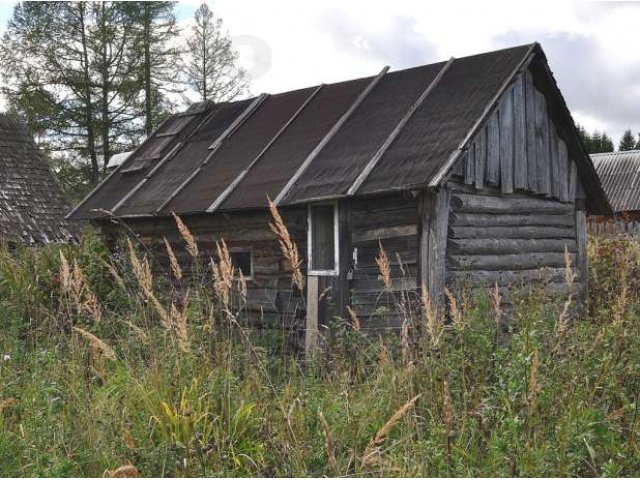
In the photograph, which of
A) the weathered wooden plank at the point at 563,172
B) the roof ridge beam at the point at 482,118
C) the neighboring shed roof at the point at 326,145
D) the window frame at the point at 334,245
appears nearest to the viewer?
the roof ridge beam at the point at 482,118

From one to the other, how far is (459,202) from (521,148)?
185 centimetres

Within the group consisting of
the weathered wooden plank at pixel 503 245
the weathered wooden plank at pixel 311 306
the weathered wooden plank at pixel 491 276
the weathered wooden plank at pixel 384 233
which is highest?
the weathered wooden plank at pixel 384 233

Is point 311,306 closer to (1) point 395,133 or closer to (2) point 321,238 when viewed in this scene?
(2) point 321,238

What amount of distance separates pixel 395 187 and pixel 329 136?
2700mm

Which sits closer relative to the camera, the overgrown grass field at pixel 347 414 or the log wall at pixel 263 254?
the overgrown grass field at pixel 347 414

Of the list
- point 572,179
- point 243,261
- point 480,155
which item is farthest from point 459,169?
point 243,261

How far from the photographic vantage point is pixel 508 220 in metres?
11.4

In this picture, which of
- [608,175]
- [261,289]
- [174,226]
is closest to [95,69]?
[174,226]

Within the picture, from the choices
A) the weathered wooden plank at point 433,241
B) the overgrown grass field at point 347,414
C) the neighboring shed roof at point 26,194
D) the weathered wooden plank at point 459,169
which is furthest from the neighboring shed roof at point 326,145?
the overgrown grass field at point 347,414

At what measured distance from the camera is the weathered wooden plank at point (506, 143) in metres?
11.0

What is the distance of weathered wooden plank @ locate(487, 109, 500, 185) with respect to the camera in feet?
35.1

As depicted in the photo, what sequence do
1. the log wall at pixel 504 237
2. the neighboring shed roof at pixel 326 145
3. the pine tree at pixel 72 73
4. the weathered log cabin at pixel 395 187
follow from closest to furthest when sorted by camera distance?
the weathered log cabin at pixel 395 187, the log wall at pixel 504 237, the neighboring shed roof at pixel 326 145, the pine tree at pixel 72 73

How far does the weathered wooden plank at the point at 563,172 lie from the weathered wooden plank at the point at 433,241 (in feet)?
11.2

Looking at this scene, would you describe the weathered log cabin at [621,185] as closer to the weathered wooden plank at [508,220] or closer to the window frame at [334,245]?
the weathered wooden plank at [508,220]
